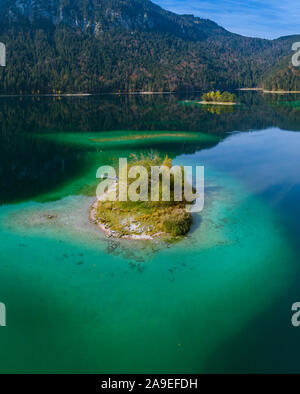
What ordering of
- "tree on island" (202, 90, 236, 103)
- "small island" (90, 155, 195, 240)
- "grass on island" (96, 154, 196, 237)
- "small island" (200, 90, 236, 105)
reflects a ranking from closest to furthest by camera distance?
"small island" (90, 155, 195, 240)
"grass on island" (96, 154, 196, 237)
"tree on island" (202, 90, 236, 103)
"small island" (200, 90, 236, 105)

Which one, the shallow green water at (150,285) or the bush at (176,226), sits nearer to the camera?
the shallow green water at (150,285)

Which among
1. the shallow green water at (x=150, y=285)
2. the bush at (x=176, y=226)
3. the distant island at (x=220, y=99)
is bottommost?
the shallow green water at (x=150, y=285)

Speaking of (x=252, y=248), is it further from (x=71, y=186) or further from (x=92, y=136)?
(x=92, y=136)

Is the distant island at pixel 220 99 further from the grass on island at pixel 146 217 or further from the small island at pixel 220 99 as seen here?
the grass on island at pixel 146 217

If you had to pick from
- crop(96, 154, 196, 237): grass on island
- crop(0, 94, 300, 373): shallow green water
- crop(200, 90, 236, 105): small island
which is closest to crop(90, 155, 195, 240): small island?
crop(96, 154, 196, 237): grass on island

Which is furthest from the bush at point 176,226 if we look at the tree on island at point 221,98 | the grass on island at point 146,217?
the tree on island at point 221,98

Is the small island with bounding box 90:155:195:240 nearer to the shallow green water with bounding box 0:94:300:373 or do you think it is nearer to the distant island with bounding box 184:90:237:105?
the shallow green water with bounding box 0:94:300:373

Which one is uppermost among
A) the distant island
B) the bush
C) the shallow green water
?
the distant island
